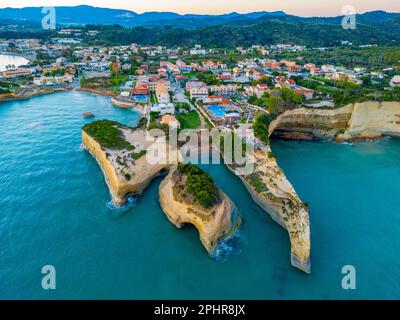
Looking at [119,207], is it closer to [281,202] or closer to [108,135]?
[108,135]

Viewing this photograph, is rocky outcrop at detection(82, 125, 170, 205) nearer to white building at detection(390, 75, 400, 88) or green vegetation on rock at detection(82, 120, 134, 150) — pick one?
green vegetation on rock at detection(82, 120, 134, 150)

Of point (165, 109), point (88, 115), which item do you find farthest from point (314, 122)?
point (88, 115)

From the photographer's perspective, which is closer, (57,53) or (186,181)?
(186,181)

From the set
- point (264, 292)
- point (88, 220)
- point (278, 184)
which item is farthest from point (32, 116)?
point (264, 292)

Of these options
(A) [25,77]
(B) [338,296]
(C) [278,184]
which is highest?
(A) [25,77]

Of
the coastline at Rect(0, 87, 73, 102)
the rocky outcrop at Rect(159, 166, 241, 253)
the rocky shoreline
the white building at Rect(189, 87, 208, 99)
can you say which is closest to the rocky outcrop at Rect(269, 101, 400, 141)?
the white building at Rect(189, 87, 208, 99)

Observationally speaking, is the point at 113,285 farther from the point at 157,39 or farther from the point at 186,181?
the point at 157,39

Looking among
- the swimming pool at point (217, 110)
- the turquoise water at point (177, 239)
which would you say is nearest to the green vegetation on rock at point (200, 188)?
the turquoise water at point (177, 239)
